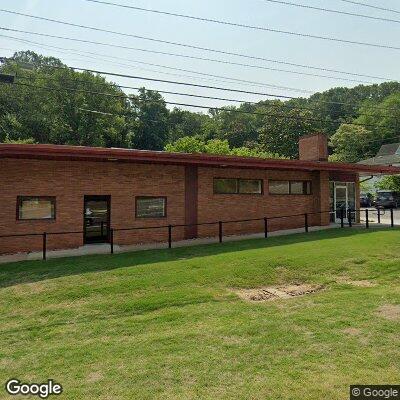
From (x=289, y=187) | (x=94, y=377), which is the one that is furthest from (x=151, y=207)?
(x=94, y=377)

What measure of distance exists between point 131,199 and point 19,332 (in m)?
9.37

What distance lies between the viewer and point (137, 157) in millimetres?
14359

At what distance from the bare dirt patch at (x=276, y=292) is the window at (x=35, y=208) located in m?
8.94

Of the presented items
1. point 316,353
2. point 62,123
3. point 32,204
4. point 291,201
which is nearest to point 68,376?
point 316,353

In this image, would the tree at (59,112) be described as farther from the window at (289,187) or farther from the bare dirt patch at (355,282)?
the bare dirt patch at (355,282)

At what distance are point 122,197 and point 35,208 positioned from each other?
11.0ft

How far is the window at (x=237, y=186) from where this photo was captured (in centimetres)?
1747

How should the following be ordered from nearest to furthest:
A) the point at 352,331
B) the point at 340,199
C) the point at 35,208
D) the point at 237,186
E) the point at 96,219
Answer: the point at 352,331 → the point at 35,208 → the point at 96,219 → the point at 237,186 → the point at 340,199

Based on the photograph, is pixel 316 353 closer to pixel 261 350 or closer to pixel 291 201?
pixel 261 350

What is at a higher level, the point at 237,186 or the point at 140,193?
the point at 237,186

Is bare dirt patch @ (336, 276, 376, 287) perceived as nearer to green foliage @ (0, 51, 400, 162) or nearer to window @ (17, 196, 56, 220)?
window @ (17, 196, 56, 220)

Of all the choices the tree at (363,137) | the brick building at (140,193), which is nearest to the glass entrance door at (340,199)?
the brick building at (140,193)

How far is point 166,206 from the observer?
53.4ft

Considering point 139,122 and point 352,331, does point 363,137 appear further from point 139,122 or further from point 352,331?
point 352,331
